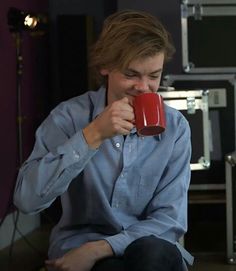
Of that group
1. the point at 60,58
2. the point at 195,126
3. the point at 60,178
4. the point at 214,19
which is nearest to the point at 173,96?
the point at 195,126

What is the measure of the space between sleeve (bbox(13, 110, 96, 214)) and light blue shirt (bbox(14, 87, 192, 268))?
0.15ft

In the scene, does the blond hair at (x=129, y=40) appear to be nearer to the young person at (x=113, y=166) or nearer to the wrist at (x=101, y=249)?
the young person at (x=113, y=166)

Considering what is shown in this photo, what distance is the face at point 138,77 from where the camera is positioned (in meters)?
1.28

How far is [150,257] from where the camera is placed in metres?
1.10

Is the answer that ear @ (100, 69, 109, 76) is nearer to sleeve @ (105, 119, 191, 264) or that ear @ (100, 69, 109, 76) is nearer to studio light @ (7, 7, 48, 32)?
sleeve @ (105, 119, 191, 264)

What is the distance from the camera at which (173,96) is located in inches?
111

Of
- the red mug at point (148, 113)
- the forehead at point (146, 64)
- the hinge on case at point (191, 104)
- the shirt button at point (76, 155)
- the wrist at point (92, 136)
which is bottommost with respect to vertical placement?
the hinge on case at point (191, 104)

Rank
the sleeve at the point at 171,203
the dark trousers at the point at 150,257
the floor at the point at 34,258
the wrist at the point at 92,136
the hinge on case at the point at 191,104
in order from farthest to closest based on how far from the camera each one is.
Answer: the hinge on case at the point at 191,104 → the floor at the point at 34,258 → the sleeve at the point at 171,203 → the wrist at the point at 92,136 → the dark trousers at the point at 150,257

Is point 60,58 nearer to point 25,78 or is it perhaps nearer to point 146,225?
point 25,78

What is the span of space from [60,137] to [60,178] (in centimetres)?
15

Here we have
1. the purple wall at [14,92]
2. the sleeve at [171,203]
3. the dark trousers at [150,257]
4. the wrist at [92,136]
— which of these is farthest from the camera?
the purple wall at [14,92]

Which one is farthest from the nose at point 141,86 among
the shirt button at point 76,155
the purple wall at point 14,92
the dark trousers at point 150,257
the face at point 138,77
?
the purple wall at point 14,92

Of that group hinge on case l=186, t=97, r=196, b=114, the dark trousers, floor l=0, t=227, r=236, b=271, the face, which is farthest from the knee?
hinge on case l=186, t=97, r=196, b=114

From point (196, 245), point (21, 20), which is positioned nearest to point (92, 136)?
point (21, 20)
